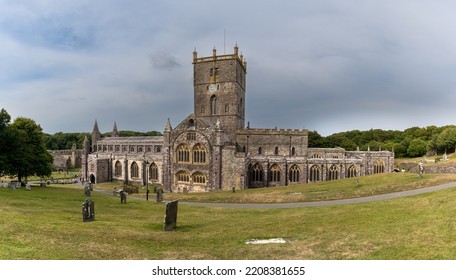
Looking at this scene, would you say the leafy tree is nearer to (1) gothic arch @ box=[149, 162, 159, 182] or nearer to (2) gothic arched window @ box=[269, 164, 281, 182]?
(2) gothic arched window @ box=[269, 164, 281, 182]

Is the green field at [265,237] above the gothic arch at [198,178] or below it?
above

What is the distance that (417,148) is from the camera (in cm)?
7862

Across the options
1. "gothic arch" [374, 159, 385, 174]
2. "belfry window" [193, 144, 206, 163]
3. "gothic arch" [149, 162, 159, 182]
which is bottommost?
"gothic arch" [149, 162, 159, 182]

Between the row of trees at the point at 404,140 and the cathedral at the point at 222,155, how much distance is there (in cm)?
2431

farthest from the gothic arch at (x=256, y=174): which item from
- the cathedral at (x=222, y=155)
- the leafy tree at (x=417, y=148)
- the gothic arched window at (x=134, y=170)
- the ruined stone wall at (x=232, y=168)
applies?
the leafy tree at (x=417, y=148)

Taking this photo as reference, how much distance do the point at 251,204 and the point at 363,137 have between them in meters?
91.6

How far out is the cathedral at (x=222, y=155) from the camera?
41906mm

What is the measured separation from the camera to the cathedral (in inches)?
1650

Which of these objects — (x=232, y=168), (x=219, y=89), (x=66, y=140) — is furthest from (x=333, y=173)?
(x=66, y=140)

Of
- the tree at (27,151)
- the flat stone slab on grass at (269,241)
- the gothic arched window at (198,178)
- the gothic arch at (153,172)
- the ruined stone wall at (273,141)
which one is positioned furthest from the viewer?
the gothic arch at (153,172)

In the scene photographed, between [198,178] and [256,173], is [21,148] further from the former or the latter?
[256,173]

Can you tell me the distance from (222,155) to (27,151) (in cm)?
2658

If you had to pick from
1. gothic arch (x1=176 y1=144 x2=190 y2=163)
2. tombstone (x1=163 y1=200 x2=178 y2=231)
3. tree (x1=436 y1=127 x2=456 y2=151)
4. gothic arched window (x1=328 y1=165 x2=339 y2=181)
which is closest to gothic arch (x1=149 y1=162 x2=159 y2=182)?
gothic arch (x1=176 y1=144 x2=190 y2=163)

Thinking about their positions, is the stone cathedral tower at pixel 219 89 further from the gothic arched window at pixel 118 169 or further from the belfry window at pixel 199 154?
the gothic arched window at pixel 118 169
